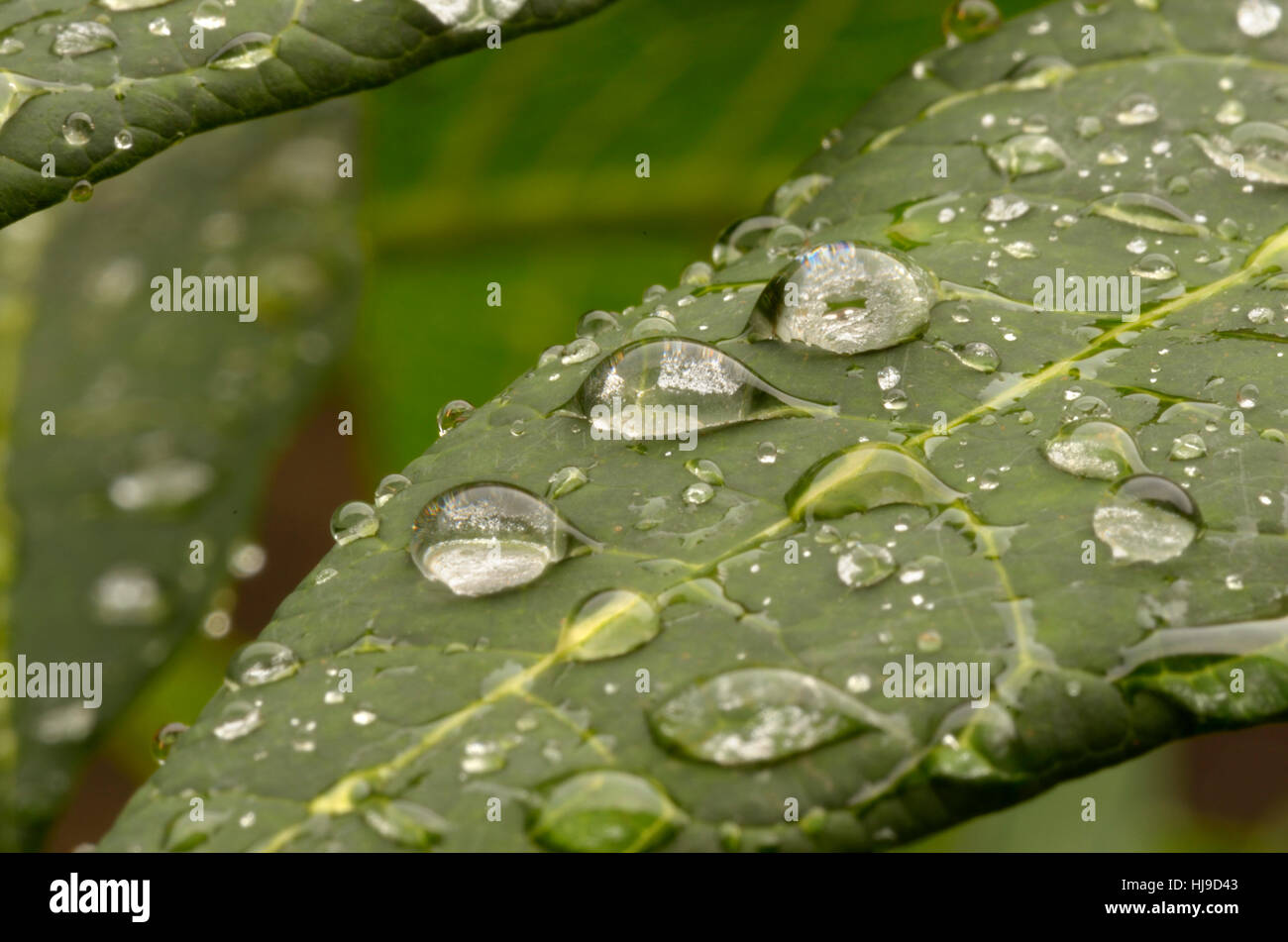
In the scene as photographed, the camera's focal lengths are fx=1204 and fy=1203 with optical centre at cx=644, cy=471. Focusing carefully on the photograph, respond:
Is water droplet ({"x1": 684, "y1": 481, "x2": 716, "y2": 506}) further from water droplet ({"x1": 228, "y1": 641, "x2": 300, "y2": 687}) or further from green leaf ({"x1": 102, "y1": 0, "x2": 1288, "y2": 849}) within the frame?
water droplet ({"x1": 228, "y1": 641, "x2": 300, "y2": 687})

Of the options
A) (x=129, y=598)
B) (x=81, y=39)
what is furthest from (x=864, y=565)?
(x=129, y=598)

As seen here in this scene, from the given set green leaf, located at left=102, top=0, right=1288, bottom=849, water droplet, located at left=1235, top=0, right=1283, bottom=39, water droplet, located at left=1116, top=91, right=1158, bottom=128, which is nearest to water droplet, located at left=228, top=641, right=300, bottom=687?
green leaf, located at left=102, top=0, right=1288, bottom=849

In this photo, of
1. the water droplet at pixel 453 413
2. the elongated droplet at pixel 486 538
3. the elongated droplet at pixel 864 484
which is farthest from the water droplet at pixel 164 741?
the elongated droplet at pixel 864 484

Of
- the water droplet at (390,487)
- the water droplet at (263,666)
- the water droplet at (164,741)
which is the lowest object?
the water droplet at (164,741)

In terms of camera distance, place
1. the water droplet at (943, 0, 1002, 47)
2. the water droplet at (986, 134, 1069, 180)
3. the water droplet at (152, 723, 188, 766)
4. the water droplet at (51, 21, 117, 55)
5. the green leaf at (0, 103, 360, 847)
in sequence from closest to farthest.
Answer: the water droplet at (152, 723, 188, 766) < the water droplet at (51, 21, 117, 55) < the water droplet at (986, 134, 1069, 180) < the water droplet at (943, 0, 1002, 47) < the green leaf at (0, 103, 360, 847)

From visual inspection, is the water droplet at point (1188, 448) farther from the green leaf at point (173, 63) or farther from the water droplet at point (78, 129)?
the water droplet at point (78, 129)

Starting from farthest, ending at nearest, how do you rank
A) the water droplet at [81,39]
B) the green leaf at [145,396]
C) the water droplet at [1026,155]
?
the green leaf at [145,396] < the water droplet at [1026,155] < the water droplet at [81,39]

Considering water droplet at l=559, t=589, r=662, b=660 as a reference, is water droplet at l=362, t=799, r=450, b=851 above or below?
below

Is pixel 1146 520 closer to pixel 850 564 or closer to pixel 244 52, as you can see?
pixel 850 564
